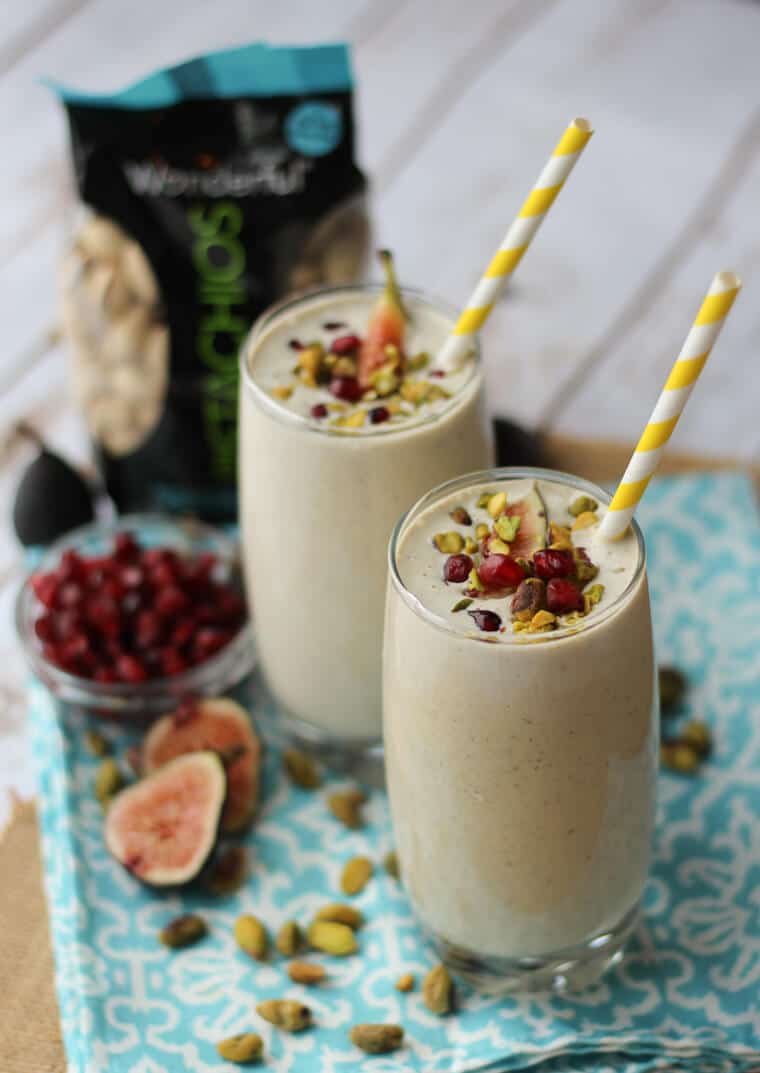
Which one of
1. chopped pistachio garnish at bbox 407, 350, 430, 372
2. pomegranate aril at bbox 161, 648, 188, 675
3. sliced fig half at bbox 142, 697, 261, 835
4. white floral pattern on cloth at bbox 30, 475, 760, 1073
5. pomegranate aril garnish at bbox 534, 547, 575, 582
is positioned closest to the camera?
pomegranate aril garnish at bbox 534, 547, 575, 582

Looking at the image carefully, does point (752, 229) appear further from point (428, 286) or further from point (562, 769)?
point (562, 769)

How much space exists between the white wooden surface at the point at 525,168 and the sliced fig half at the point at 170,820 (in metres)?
0.51

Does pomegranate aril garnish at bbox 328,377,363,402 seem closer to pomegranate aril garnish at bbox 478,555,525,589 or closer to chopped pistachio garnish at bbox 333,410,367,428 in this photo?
chopped pistachio garnish at bbox 333,410,367,428

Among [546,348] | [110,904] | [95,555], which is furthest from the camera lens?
[546,348]

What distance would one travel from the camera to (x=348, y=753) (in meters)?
1.89

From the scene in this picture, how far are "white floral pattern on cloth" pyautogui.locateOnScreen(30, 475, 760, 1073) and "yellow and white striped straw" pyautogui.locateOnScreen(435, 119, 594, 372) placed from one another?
0.58 meters

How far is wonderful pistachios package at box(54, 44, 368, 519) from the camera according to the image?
2020 millimetres

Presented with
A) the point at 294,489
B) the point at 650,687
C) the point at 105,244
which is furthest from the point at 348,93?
the point at 650,687

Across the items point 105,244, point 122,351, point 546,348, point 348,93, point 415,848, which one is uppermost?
point 348,93

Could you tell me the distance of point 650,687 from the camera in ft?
4.82

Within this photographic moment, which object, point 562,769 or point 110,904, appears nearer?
point 562,769

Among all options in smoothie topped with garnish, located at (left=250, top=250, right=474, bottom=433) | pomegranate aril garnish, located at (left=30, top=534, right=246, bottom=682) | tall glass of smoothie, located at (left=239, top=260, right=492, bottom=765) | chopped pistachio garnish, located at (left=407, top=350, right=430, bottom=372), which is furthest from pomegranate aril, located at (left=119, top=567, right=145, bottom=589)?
chopped pistachio garnish, located at (left=407, top=350, right=430, bottom=372)

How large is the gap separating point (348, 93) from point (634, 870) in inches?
42.7

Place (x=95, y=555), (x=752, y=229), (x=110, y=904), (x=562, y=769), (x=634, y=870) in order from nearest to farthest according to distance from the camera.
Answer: (x=562, y=769) → (x=634, y=870) → (x=110, y=904) → (x=95, y=555) → (x=752, y=229)
